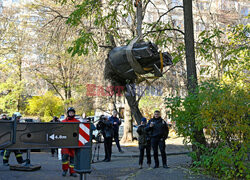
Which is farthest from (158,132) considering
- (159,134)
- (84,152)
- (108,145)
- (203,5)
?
(203,5)

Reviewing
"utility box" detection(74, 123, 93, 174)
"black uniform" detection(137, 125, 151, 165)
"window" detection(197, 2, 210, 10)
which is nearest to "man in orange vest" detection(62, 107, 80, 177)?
"utility box" detection(74, 123, 93, 174)

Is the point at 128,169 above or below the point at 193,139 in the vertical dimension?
below

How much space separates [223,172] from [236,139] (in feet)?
3.23

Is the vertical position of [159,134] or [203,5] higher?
[203,5]

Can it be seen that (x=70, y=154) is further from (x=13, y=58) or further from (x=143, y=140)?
(x=13, y=58)

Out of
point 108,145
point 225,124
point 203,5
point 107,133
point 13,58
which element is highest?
point 203,5

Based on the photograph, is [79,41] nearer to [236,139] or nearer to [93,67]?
[236,139]

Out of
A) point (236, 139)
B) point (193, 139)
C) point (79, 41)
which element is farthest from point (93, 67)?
point (236, 139)

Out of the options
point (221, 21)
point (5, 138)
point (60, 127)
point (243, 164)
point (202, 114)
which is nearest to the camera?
point (5, 138)

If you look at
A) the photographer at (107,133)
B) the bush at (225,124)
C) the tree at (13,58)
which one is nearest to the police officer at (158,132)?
the bush at (225,124)

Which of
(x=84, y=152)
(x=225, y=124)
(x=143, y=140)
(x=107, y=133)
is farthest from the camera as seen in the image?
(x=107, y=133)

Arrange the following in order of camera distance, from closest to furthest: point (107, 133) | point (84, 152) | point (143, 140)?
point (84, 152) < point (143, 140) < point (107, 133)

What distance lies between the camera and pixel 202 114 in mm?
8008

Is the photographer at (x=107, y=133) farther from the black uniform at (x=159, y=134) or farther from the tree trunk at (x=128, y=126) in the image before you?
the tree trunk at (x=128, y=126)
